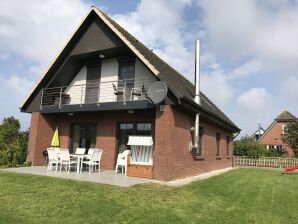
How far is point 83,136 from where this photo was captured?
53.6 ft

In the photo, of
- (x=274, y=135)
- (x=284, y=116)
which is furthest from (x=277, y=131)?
(x=284, y=116)

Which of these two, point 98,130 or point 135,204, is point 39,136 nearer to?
point 98,130

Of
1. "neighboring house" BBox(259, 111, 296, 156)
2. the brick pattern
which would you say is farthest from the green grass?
"neighboring house" BBox(259, 111, 296, 156)

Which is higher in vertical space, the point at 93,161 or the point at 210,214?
the point at 93,161

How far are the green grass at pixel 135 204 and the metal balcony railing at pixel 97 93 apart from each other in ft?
17.9

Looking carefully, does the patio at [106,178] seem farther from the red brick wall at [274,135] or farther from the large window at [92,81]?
the red brick wall at [274,135]

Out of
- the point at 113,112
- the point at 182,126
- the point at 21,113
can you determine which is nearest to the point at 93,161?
the point at 113,112

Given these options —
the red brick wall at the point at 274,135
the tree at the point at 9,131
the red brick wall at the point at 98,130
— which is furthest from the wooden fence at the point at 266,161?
the red brick wall at the point at 274,135

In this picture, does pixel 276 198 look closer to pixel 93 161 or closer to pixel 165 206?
pixel 165 206

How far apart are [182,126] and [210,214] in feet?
19.9

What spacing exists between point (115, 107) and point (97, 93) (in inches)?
124

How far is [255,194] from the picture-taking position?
32.7 feet

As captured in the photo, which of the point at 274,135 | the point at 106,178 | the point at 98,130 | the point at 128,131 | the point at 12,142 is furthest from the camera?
the point at 274,135

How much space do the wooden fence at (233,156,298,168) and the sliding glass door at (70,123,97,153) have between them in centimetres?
1682
